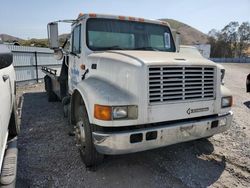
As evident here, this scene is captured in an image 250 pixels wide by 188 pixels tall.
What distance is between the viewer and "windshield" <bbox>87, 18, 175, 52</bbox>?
12.6ft

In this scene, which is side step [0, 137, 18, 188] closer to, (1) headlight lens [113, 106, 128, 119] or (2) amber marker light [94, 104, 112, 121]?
(2) amber marker light [94, 104, 112, 121]

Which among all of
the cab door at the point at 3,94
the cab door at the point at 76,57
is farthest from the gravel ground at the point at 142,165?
the cab door at the point at 76,57

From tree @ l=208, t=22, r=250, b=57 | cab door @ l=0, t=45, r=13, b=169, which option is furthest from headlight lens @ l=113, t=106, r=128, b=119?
tree @ l=208, t=22, r=250, b=57

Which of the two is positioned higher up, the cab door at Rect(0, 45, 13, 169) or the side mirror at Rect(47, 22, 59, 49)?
the side mirror at Rect(47, 22, 59, 49)

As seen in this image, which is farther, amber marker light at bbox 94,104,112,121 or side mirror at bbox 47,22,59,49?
side mirror at bbox 47,22,59,49

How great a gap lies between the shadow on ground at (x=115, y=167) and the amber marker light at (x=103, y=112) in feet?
3.14

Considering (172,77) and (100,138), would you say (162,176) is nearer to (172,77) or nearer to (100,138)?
(100,138)

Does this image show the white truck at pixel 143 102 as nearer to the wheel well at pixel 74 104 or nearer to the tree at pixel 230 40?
the wheel well at pixel 74 104

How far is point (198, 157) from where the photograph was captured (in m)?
3.63

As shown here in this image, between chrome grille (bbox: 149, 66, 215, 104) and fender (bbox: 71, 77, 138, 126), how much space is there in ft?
1.04

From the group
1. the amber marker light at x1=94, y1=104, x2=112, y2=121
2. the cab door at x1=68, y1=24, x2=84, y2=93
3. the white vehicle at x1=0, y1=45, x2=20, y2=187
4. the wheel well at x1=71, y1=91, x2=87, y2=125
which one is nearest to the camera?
the white vehicle at x1=0, y1=45, x2=20, y2=187

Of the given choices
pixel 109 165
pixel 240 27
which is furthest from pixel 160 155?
pixel 240 27

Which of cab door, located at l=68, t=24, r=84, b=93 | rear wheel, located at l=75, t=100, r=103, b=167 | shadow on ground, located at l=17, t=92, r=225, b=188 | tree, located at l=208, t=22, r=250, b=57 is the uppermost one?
tree, located at l=208, t=22, r=250, b=57

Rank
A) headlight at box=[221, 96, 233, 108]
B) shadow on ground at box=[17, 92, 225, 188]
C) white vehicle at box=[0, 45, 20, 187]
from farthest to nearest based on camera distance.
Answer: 1. headlight at box=[221, 96, 233, 108]
2. shadow on ground at box=[17, 92, 225, 188]
3. white vehicle at box=[0, 45, 20, 187]
